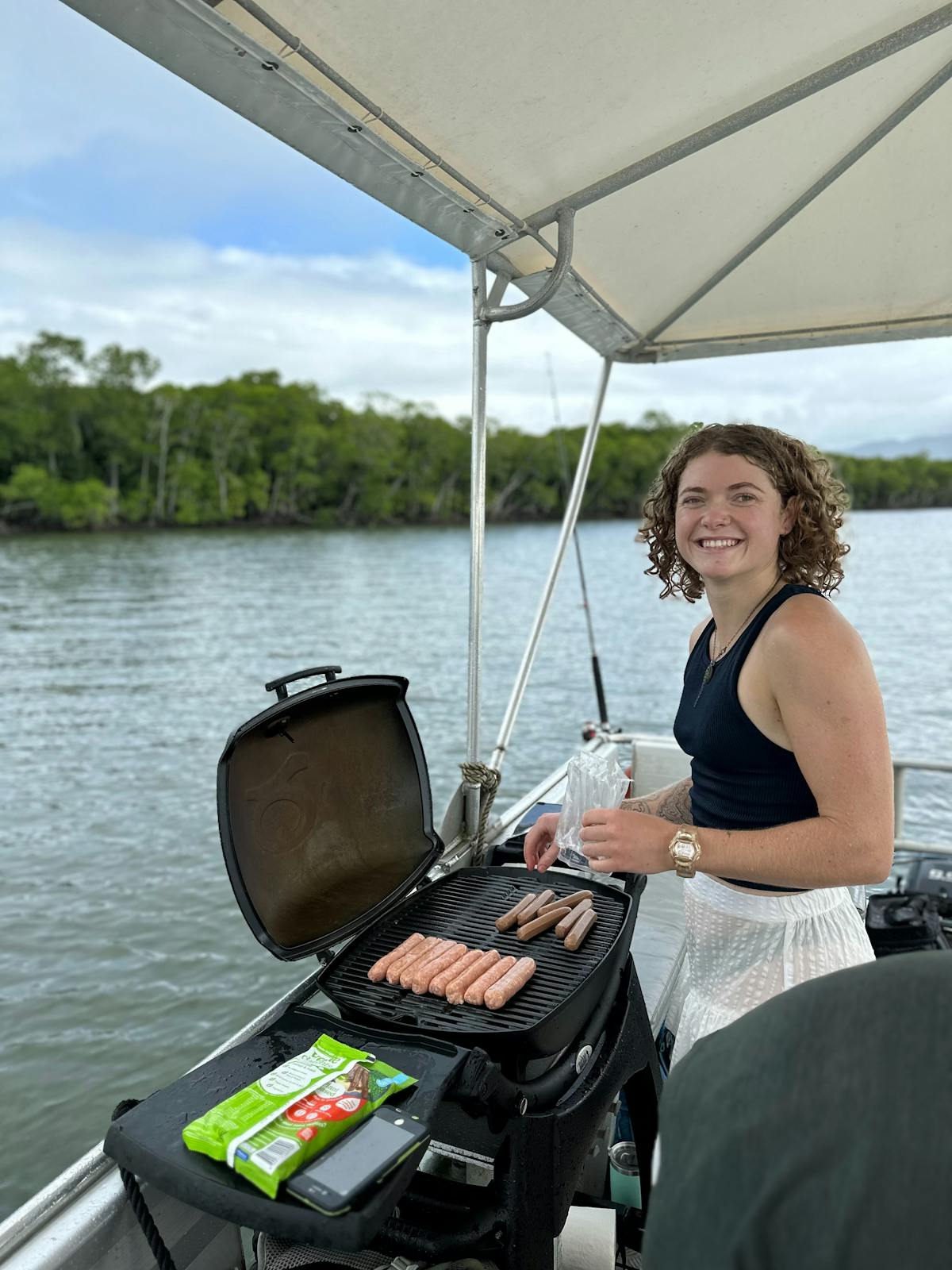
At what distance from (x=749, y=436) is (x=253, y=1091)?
152 centimetres

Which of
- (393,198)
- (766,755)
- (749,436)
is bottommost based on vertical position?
(766,755)

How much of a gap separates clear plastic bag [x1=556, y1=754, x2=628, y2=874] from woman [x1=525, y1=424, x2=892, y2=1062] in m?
0.17

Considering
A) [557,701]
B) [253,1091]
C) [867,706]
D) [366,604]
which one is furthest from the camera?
[366,604]

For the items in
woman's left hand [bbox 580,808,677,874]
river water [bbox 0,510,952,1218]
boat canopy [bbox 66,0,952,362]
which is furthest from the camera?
river water [bbox 0,510,952,1218]

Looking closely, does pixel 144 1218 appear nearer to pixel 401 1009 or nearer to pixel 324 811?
pixel 401 1009

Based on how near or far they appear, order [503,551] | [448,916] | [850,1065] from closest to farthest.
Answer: [850,1065]
[448,916]
[503,551]

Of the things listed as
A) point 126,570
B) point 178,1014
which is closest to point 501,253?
point 178,1014

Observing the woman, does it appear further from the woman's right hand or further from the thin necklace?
the woman's right hand

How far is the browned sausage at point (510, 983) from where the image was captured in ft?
5.54

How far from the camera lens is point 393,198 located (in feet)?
6.67

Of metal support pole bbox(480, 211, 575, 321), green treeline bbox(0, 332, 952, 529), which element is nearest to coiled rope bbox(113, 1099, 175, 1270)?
metal support pole bbox(480, 211, 575, 321)

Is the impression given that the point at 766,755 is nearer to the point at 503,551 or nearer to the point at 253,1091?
the point at 253,1091

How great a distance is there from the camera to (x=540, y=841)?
2369 millimetres

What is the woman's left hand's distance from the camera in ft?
5.67
